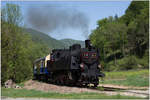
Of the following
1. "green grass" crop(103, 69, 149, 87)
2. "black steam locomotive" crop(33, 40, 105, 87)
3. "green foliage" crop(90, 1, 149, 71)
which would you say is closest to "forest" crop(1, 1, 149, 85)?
"green foliage" crop(90, 1, 149, 71)

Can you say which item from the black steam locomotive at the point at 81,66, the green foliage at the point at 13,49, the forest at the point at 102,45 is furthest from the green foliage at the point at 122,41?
the black steam locomotive at the point at 81,66

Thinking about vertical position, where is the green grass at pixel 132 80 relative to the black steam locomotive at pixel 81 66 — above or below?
below

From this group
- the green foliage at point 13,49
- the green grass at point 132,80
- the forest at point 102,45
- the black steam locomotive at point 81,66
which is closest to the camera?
the black steam locomotive at point 81,66

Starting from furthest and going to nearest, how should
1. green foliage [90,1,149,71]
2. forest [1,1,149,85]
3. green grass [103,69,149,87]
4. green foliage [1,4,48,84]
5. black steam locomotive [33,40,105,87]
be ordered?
green foliage [90,1,149,71] < forest [1,1,149,85] < green foliage [1,4,48,84] < green grass [103,69,149,87] < black steam locomotive [33,40,105,87]

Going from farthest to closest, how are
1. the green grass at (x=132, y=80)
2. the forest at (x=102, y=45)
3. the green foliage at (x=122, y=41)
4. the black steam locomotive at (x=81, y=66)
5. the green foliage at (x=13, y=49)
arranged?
the green foliage at (x=122, y=41) → the forest at (x=102, y=45) → the green foliage at (x=13, y=49) → the green grass at (x=132, y=80) → the black steam locomotive at (x=81, y=66)

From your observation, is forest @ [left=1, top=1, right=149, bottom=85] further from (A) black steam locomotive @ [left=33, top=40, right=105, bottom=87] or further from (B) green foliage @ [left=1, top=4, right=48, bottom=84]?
(A) black steam locomotive @ [left=33, top=40, right=105, bottom=87]

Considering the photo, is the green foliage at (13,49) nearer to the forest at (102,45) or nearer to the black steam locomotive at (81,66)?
the forest at (102,45)

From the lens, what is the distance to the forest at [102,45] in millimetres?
31109

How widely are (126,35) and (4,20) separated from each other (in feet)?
115

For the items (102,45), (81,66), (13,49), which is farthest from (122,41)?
(81,66)

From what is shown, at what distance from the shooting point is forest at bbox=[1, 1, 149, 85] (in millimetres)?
31109

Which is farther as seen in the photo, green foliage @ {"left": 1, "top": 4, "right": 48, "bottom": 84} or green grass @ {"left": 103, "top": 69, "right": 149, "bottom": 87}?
green foliage @ {"left": 1, "top": 4, "right": 48, "bottom": 84}

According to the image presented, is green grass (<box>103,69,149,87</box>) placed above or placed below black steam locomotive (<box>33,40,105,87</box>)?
below

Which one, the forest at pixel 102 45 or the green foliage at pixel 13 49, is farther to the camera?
the forest at pixel 102 45
